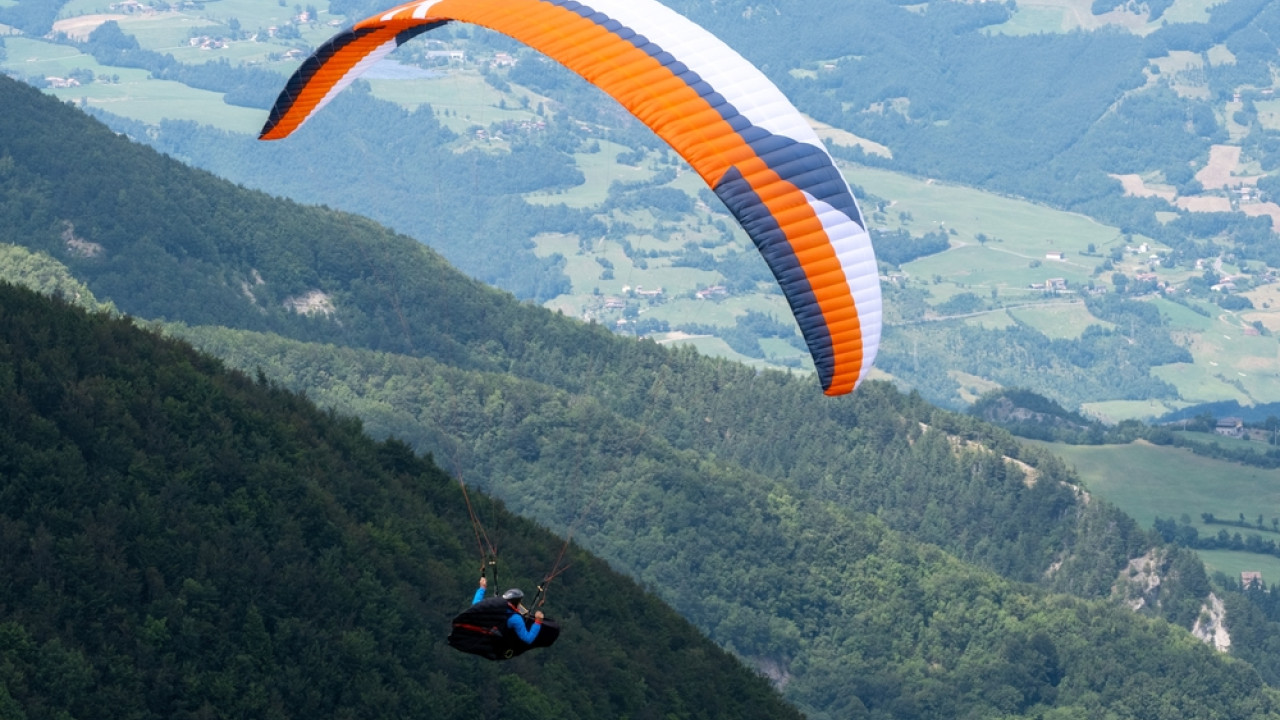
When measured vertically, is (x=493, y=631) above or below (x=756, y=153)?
below

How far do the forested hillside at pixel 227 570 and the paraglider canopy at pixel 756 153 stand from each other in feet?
92.2

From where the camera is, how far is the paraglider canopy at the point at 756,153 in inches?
1569

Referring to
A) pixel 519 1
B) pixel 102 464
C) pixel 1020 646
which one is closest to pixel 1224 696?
pixel 1020 646

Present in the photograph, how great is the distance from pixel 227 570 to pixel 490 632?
1435 inches

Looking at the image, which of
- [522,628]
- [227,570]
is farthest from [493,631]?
[227,570]

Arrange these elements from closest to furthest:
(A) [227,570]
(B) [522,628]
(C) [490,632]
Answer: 1. (C) [490,632]
2. (B) [522,628]
3. (A) [227,570]

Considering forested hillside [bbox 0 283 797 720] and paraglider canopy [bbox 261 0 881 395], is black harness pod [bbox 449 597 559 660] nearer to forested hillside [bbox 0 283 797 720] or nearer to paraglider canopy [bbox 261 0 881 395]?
paraglider canopy [bbox 261 0 881 395]

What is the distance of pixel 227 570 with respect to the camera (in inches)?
A: 2847

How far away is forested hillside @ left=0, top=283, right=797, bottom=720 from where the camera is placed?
6412 cm

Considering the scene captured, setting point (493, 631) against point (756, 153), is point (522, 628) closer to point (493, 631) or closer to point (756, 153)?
point (493, 631)

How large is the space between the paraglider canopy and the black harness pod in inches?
306

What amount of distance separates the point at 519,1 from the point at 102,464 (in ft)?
114

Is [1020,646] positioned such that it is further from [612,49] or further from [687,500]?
[612,49]

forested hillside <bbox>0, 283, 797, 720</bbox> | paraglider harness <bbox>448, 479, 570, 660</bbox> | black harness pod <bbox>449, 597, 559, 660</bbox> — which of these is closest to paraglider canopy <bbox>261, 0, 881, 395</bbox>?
paraglider harness <bbox>448, 479, 570, 660</bbox>
